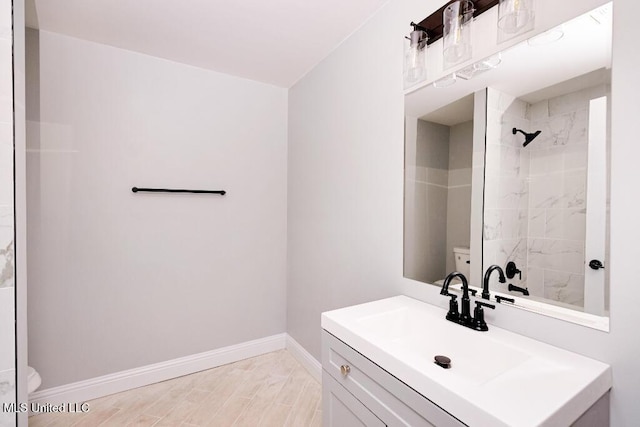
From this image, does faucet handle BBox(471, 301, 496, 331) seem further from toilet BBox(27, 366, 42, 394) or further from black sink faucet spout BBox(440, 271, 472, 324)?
toilet BBox(27, 366, 42, 394)

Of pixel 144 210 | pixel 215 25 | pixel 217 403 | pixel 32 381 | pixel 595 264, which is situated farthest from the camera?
pixel 144 210

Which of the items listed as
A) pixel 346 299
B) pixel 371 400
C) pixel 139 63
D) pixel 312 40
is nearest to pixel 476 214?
pixel 371 400

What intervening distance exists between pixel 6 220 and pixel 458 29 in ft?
6.29

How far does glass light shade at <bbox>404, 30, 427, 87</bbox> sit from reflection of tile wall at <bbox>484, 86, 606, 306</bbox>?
368 mm

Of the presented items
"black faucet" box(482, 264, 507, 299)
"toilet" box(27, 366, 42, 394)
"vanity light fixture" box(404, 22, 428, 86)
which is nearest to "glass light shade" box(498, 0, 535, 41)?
"vanity light fixture" box(404, 22, 428, 86)

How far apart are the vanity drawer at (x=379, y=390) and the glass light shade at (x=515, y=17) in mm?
1271

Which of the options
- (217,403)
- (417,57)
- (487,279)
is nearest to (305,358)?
(217,403)

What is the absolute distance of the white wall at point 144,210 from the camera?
197 cm

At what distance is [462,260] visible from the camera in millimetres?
1353

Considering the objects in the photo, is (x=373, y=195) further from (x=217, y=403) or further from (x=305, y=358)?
(x=217, y=403)

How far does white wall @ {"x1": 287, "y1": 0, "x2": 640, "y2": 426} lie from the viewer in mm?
883

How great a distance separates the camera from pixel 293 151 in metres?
2.71

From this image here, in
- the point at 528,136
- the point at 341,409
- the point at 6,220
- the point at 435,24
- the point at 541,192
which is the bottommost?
the point at 341,409

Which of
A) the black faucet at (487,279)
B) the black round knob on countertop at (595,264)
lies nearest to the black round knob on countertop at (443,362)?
the black faucet at (487,279)
